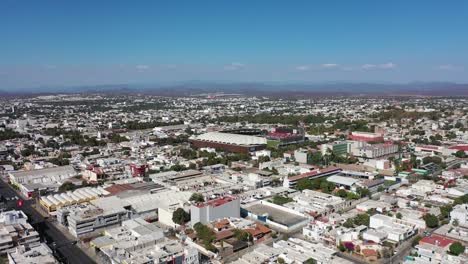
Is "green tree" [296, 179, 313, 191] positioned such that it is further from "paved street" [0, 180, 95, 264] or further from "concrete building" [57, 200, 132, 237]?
"paved street" [0, 180, 95, 264]

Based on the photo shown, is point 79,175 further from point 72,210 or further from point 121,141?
point 121,141

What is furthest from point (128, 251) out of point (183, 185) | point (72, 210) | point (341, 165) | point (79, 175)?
point (341, 165)

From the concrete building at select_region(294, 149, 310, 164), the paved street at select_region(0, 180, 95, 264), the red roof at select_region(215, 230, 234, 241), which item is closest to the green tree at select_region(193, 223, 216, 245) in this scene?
the red roof at select_region(215, 230, 234, 241)

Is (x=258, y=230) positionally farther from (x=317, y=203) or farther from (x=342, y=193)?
(x=342, y=193)

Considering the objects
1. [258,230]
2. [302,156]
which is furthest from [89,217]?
[302,156]

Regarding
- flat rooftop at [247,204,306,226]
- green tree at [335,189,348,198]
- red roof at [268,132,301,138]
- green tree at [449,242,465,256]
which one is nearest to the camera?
green tree at [449,242,465,256]

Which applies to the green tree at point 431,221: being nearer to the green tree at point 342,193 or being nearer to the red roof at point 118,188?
the green tree at point 342,193
